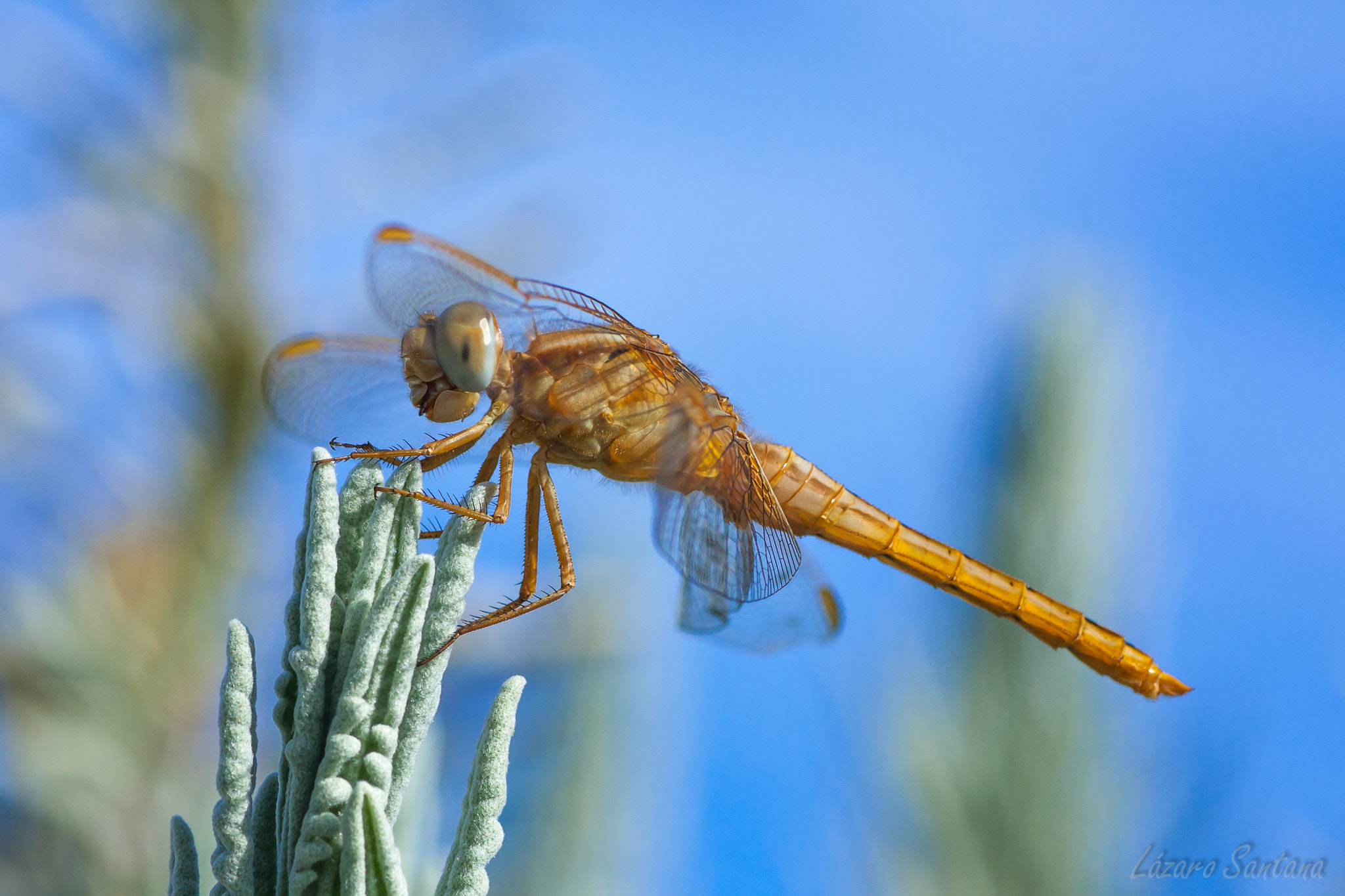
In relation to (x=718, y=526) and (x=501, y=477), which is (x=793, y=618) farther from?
(x=501, y=477)

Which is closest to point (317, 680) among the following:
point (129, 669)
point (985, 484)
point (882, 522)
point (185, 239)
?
point (882, 522)

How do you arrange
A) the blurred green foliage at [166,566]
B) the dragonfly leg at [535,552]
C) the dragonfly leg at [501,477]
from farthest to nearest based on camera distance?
the blurred green foliage at [166,566], the dragonfly leg at [535,552], the dragonfly leg at [501,477]

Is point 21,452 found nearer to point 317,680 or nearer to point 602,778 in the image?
point 602,778

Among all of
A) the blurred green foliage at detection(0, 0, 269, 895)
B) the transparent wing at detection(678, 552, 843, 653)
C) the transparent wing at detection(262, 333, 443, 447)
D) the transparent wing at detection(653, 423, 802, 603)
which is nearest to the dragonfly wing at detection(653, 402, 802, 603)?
the transparent wing at detection(653, 423, 802, 603)

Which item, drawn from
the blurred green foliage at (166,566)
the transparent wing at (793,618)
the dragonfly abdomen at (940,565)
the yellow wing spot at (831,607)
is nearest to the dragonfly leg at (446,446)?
the dragonfly abdomen at (940,565)

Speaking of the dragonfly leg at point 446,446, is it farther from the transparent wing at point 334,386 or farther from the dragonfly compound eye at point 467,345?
the transparent wing at point 334,386

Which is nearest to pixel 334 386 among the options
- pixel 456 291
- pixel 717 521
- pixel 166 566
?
pixel 456 291

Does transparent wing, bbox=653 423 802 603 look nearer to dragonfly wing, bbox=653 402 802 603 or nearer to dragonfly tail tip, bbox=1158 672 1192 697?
dragonfly wing, bbox=653 402 802 603
